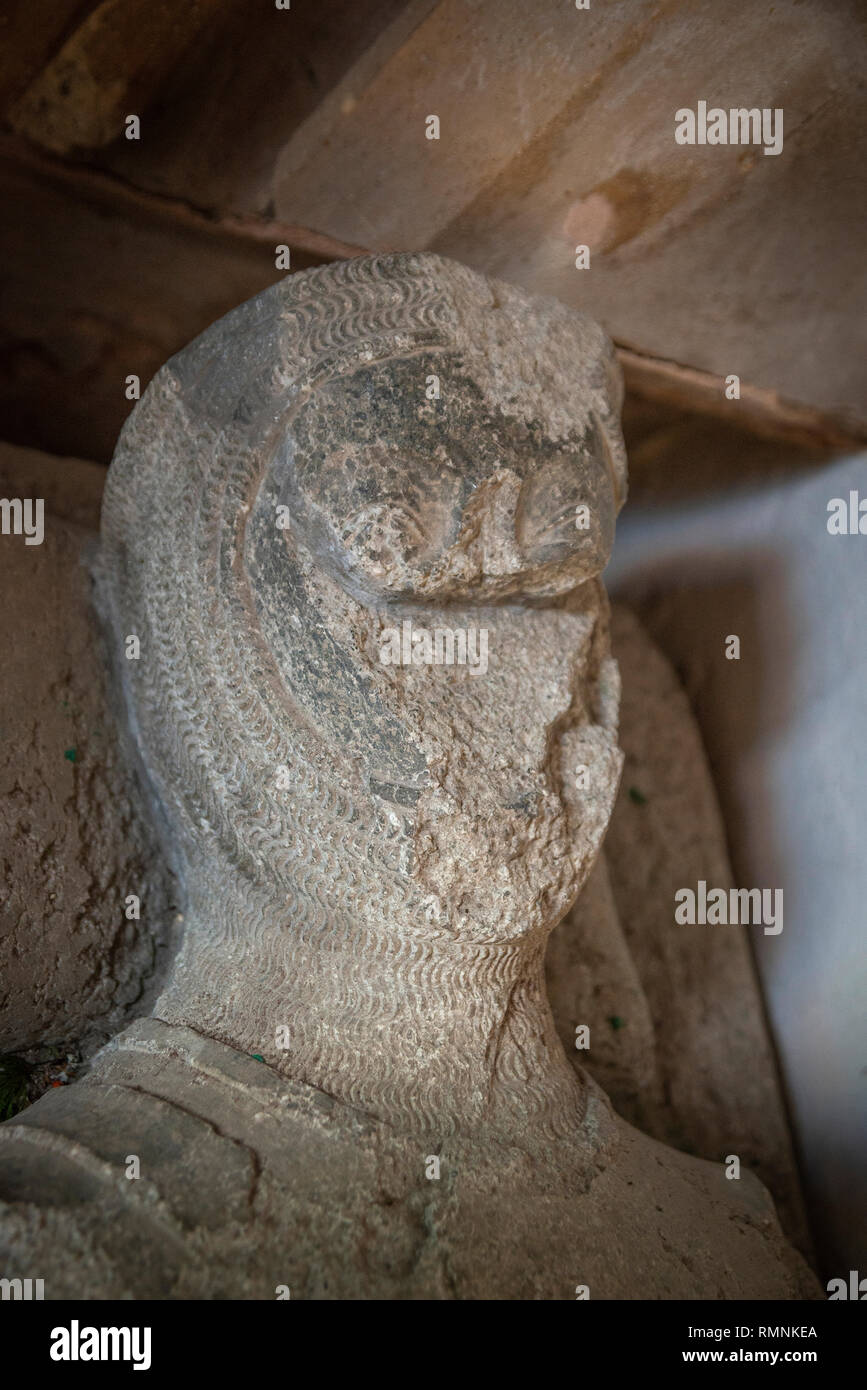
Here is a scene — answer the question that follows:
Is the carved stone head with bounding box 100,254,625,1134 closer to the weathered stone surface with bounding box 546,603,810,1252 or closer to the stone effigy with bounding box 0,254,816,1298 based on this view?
the stone effigy with bounding box 0,254,816,1298

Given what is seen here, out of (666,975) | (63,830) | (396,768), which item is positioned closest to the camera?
(396,768)

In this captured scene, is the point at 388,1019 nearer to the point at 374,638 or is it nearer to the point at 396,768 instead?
the point at 396,768

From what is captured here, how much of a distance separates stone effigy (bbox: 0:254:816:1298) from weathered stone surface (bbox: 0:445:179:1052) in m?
0.19

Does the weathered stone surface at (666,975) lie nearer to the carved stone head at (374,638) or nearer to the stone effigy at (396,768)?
the stone effigy at (396,768)

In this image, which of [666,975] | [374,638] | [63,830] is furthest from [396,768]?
[666,975]

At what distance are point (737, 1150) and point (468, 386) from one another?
190 cm

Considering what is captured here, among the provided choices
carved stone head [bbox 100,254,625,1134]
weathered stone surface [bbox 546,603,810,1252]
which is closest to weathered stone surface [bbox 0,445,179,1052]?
carved stone head [bbox 100,254,625,1134]

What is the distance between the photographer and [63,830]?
1.82 metres

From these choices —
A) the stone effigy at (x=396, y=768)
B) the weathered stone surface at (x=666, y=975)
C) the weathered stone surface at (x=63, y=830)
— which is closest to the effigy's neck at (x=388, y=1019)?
the stone effigy at (x=396, y=768)

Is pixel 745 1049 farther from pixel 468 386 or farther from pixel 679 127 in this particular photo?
pixel 679 127

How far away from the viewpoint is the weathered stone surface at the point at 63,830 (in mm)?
1746

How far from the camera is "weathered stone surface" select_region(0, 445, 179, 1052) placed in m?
1.75

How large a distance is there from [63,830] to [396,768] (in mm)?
666

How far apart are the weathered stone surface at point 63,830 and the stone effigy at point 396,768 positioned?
19 cm
